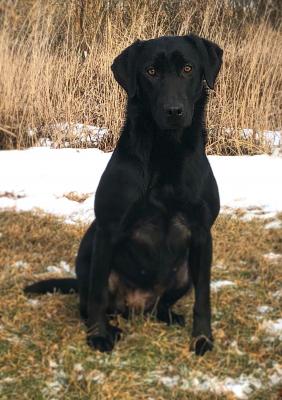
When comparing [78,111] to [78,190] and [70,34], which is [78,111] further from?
[78,190]

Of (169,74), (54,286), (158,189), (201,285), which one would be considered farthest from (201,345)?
(169,74)

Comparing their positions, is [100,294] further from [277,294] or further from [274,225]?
[274,225]

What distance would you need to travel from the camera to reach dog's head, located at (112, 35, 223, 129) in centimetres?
237

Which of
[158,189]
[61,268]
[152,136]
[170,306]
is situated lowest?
[61,268]

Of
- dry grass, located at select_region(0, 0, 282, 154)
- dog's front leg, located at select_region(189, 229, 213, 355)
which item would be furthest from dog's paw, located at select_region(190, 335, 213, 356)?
dry grass, located at select_region(0, 0, 282, 154)

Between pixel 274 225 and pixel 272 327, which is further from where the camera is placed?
pixel 274 225

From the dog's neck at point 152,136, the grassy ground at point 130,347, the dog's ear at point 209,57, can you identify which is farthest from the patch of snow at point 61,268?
the dog's ear at point 209,57

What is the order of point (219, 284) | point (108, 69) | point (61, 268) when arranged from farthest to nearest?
point (108, 69) → point (61, 268) → point (219, 284)

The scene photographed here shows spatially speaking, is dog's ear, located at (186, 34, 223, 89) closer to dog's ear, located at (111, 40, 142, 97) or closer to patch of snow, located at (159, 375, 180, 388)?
dog's ear, located at (111, 40, 142, 97)

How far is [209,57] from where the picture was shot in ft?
8.38

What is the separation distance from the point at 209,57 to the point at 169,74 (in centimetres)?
24

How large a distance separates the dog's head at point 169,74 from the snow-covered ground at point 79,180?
6.99 feet

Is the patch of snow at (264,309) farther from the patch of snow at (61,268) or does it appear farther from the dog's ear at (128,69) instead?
the dog's ear at (128,69)

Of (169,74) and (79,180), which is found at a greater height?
(169,74)
